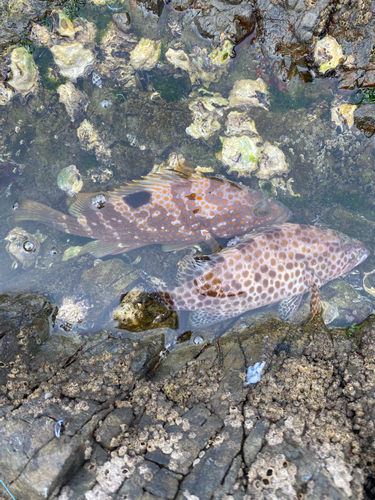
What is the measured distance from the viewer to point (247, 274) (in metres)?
5.00

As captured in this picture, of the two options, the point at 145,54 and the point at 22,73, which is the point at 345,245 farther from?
the point at 22,73

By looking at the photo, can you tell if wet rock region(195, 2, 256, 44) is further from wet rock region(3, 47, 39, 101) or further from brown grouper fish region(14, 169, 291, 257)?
wet rock region(3, 47, 39, 101)

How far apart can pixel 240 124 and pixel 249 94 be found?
0.62 metres

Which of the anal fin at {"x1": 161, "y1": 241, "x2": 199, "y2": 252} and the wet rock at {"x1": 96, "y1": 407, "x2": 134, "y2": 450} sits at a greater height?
the anal fin at {"x1": 161, "y1": 241, "x2": 199, "y2": 252}

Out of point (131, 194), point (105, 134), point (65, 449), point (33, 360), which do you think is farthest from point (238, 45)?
point (65, 449)

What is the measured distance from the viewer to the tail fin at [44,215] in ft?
18.7

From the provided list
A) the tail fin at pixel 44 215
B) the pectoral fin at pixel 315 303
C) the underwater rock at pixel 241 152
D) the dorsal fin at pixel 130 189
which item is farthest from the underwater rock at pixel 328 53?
the tail fin at pixel 44 215

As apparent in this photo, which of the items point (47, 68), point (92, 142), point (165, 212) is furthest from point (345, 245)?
point (47, 68)

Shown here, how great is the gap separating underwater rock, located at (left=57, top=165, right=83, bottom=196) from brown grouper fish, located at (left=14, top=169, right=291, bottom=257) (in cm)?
40

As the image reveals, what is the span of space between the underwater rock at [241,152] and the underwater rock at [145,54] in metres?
2.15

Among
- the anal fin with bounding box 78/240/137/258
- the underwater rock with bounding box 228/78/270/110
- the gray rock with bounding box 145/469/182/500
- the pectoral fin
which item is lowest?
the gray rock with bounding box 145/469/182/500

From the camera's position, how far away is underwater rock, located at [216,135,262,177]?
18.9 feet

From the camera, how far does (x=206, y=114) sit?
5777 mm

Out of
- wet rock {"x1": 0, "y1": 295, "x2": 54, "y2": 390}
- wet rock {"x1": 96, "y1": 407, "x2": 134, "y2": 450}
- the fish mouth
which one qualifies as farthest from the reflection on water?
wet rock {"x1": 96, "y1": 407, "x2": 134, "y2": 450}
